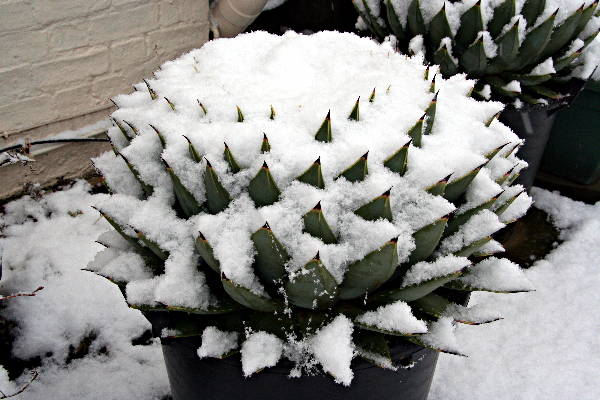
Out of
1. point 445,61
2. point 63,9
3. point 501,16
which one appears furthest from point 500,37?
point 63,9

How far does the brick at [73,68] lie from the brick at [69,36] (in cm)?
4

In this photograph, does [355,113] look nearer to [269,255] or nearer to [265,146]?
[265,146]

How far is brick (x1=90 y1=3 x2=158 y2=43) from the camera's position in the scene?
2.10 m

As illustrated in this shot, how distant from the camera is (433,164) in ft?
2.89

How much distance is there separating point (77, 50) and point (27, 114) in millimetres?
326

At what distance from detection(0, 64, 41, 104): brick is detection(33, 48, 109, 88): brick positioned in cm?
3

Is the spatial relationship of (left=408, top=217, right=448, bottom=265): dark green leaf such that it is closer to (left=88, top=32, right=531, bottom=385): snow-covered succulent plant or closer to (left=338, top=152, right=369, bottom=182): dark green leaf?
(left=88, top=32, right=531, bottom=385): snow-covered succulent plant

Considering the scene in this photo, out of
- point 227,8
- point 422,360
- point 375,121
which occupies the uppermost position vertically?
point 227,8

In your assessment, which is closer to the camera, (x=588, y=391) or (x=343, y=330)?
(x=343, y=330)

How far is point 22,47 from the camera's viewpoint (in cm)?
192

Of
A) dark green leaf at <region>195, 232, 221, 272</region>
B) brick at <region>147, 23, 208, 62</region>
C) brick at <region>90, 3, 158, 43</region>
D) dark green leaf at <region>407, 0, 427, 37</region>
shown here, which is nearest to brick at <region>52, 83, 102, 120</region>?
brick at <region>90, 3, 158, 43</region>

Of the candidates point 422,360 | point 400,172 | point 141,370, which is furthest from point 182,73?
point 141,370

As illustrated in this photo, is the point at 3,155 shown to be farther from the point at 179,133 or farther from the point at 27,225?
the point at 179,133

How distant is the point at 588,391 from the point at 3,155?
86.5 inches
